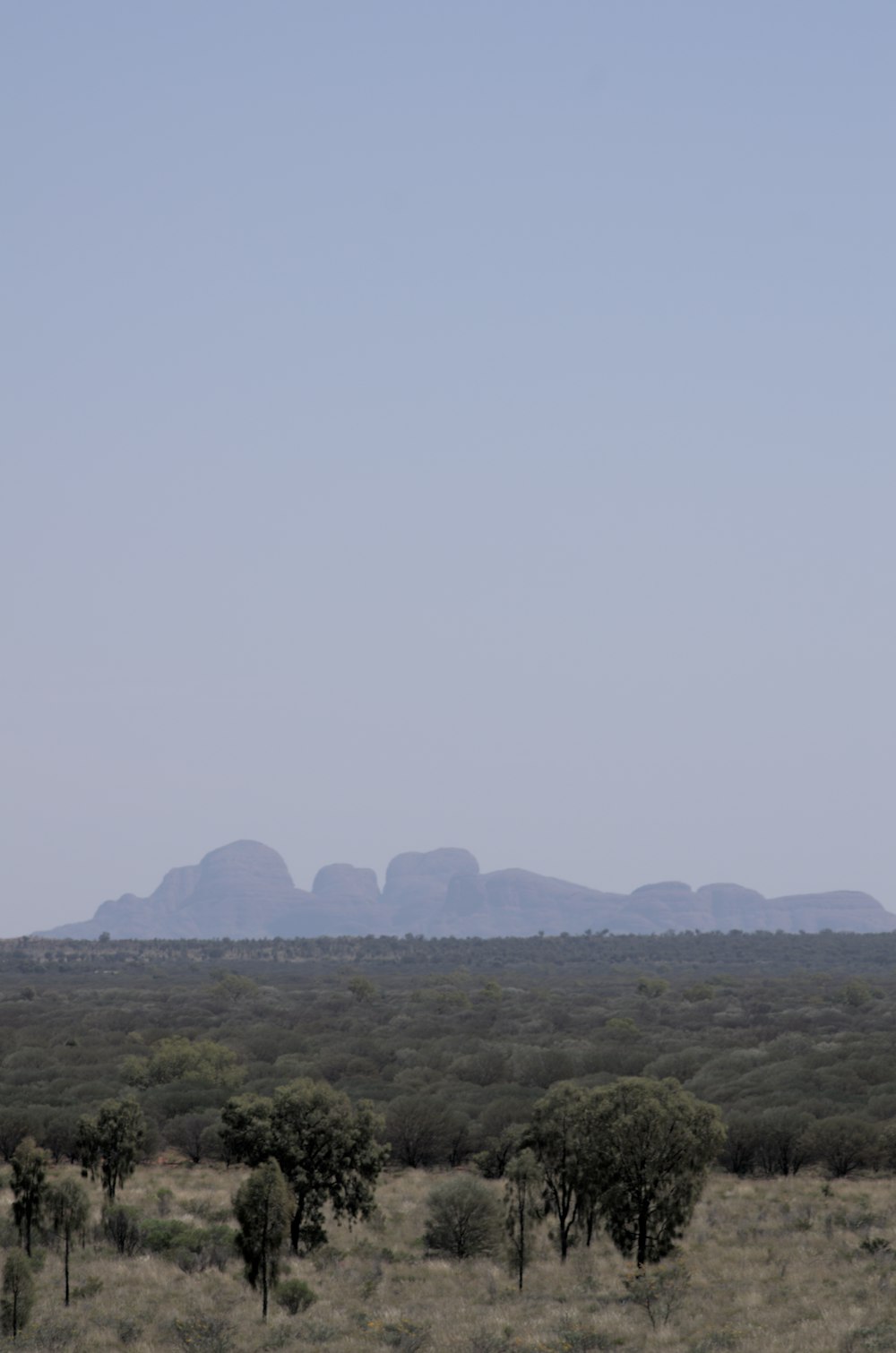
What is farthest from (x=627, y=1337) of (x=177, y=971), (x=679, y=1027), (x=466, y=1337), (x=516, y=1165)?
(x=177, y=971)

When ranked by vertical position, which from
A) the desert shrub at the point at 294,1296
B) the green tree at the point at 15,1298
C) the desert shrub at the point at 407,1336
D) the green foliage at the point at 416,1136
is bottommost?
the green foliage at the point at 416,1136

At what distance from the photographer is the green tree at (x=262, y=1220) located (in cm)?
2798

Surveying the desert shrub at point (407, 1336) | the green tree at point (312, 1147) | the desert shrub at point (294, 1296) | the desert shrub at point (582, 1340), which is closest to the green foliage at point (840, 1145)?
the green tree at point (312, 1147)

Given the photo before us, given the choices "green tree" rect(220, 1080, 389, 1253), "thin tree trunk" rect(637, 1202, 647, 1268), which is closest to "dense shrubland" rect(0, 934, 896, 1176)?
"green tree" rect(220, 1080, 389, 1253)

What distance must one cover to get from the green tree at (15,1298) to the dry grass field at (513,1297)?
14.2 inches

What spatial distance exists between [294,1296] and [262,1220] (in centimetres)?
178

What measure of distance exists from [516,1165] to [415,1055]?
36363mm

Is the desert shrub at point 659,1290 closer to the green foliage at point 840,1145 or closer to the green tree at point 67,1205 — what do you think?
the green tree at point 67,1205

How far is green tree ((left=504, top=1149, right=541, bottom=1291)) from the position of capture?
31.3m

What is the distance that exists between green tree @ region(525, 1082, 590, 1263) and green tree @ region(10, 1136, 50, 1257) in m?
12.6

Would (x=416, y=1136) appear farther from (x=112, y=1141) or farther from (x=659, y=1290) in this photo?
(x=659, y=1290)

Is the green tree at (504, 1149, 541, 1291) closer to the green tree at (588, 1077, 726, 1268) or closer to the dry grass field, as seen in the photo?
the dry grass field

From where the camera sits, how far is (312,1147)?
34.9 metres

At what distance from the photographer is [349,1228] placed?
35.4 m
